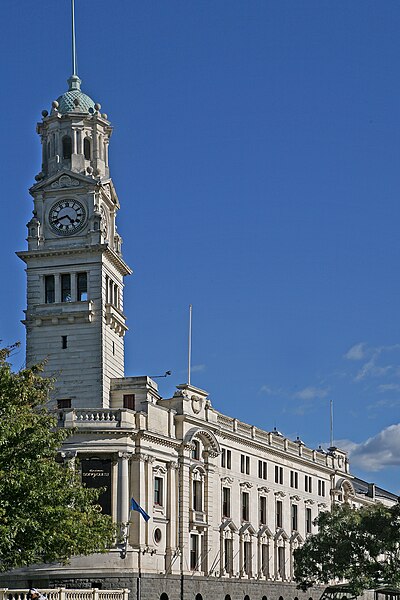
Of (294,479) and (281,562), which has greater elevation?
(294,479)

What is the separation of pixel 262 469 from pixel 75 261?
27671 mm

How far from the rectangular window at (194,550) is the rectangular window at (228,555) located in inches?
243

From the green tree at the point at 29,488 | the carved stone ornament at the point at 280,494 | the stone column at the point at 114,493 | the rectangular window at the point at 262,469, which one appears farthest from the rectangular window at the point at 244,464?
the green tree at the point at 29,488

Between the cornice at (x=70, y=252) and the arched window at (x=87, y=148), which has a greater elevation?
the arched window at (x=87, y=148)

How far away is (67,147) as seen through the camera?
98.9 m

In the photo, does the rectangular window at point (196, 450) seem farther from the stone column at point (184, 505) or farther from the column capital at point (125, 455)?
the column capital at point (125, 455)

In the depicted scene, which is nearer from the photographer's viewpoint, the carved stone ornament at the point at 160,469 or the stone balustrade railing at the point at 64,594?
the stone balustrade railing at the point at 64,594

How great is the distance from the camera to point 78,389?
94500 mm

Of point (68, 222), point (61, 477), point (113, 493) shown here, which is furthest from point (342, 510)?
point (61, 477)

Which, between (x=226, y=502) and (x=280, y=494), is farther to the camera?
(x=280, y=494)

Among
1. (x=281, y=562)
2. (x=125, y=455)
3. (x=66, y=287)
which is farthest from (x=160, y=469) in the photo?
(x=281, y=562)

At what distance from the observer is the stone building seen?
85562 millimetres

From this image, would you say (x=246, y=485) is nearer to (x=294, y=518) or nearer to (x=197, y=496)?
(x=197, y=496)

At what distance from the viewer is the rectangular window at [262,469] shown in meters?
109
